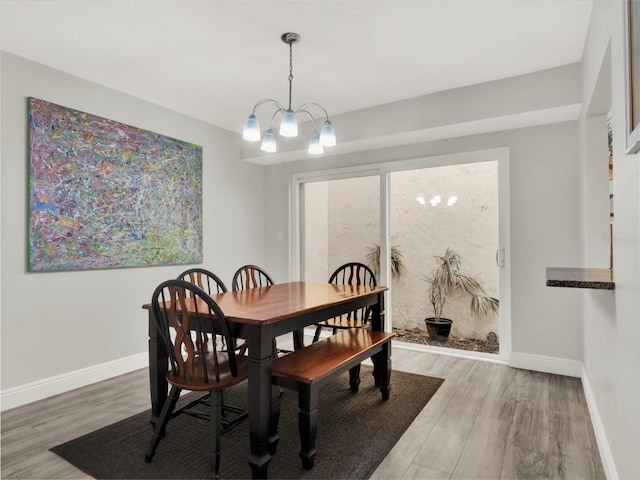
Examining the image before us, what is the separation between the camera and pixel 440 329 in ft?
13.3

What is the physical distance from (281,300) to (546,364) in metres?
2.47

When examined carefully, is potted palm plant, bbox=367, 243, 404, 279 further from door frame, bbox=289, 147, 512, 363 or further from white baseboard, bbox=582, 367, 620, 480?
white baseboard, bbox=582, 367, 620, 480

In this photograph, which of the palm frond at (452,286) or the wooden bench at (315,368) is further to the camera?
the palm frond at (452,286)

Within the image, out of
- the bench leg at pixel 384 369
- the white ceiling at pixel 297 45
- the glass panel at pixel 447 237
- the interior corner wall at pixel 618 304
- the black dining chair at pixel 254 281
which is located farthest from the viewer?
the glass panel at pixel 447 237

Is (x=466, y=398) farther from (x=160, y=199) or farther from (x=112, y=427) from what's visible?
(x=160, y=199)

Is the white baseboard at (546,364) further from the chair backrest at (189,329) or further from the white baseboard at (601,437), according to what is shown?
→ the chair backrest at (189,329)

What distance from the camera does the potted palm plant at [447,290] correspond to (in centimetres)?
392

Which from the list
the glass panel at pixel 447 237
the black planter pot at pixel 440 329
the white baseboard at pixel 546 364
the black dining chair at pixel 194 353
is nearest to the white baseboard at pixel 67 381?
the black dining chair at pixel 194 353

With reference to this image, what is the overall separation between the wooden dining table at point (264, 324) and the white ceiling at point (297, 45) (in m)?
1.71

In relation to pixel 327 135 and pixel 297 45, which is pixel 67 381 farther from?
pixel 297 45

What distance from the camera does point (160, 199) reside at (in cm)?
361

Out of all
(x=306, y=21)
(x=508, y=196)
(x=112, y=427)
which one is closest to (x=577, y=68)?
(x=508, y=196)

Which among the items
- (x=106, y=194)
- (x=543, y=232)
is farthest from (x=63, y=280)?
(x=543, y=232)

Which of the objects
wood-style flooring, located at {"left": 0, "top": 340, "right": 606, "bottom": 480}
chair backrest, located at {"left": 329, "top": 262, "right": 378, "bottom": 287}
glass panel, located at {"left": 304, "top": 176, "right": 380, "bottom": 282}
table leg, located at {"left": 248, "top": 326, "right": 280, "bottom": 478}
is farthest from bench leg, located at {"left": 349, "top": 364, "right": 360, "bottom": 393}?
glass panel, located at {"left": 304, "top": 176, "right": 380, "bottom": 282}
